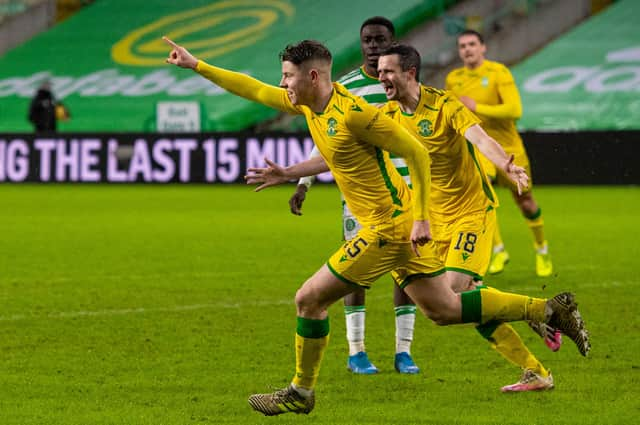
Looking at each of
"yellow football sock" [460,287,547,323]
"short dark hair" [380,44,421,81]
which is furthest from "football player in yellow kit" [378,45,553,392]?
"yellow football sock" [460,287,547,323]

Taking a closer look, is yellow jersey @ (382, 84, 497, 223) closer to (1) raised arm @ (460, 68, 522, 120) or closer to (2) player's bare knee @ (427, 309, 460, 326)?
(2) player's bare knee @ (427, 309, 460, 326)

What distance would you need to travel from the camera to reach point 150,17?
3666 cm

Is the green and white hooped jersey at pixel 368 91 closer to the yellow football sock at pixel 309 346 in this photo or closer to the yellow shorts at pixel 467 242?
the yellow shorts at pixel 467 242

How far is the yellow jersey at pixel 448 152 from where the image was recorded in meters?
6.66

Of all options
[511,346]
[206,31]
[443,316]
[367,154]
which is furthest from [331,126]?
[206,31]

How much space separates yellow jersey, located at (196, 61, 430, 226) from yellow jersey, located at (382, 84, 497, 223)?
0.82m

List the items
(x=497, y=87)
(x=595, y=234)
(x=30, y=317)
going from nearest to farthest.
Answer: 1. (x=30, y=317)
2. (x=497, y=87)
3. (x=595, y=234)

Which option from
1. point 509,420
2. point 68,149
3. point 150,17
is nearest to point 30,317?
point 509,420

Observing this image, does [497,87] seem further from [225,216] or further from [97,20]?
[97,20]

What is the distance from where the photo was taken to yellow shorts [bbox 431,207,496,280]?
6.69 meters

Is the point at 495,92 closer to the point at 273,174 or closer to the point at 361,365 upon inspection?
the point at 361,365

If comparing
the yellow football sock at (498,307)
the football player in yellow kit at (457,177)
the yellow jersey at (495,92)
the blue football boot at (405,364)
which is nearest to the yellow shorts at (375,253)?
the yellow football sock at (498,307)

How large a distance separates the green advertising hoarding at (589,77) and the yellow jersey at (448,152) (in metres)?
21.4

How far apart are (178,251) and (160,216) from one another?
4.66 m
